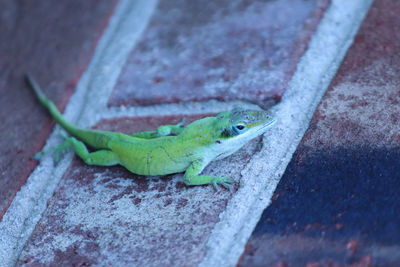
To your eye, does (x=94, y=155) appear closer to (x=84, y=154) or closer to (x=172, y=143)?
(x=84, y=154)

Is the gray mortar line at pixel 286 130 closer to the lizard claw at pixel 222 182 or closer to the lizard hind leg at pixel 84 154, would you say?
the lizard claw at pixel 222 182

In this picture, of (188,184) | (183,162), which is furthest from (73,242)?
(183,162)

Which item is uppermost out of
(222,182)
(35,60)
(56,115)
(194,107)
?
(35,60)

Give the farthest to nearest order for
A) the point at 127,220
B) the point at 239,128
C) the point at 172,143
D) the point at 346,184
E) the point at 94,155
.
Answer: the point at 172,143, the point at 94,155, the point at 239,128, the point at 127,220, the point at 346,184

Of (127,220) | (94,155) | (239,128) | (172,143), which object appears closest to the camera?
(127,220)

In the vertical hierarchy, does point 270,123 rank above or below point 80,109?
below

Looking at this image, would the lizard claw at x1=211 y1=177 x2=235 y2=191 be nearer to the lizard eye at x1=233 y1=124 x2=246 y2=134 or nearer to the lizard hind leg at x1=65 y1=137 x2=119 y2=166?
the lizard eye at x1=233 y1=124 x2=246 y2=134

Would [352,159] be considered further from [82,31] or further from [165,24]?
[82,31]

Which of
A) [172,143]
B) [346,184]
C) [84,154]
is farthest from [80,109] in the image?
[346,184]
